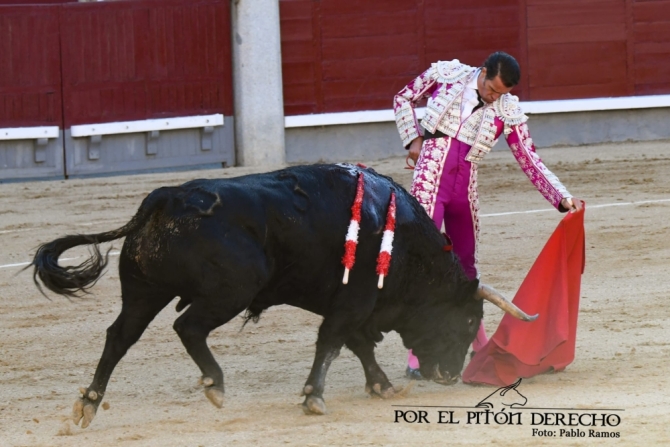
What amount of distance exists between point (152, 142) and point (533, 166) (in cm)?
629

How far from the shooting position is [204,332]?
10.8ft

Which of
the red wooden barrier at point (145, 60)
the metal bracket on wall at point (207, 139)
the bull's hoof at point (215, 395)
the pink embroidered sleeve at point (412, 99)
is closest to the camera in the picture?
the bull's hoof at point (215, 395)

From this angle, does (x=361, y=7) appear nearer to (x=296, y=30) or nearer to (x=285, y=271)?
(x=296, y=30)

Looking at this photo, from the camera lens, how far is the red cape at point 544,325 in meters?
3.94

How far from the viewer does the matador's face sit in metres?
3.82

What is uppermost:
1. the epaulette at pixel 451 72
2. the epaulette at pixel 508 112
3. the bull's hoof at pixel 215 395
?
the epaulette at pixel 451 72

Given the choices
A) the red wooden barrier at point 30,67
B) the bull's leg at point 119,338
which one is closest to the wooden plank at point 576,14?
the red wooden barrier at point 30,67

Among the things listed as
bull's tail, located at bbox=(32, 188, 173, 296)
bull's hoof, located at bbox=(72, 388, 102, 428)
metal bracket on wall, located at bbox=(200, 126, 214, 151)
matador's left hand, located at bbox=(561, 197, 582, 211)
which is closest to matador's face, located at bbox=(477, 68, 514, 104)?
matador's left hand, located at bbox=(561, 197, 582, 211)

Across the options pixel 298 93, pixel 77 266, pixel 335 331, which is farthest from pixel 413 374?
pixel 298 93

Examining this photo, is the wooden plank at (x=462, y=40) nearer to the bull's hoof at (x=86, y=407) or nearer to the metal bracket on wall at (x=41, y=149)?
the metal bracket on wall at (x=41, y=149)

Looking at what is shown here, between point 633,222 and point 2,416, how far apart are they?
4288 mm

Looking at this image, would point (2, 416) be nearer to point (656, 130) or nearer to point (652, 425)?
point (652, 425)

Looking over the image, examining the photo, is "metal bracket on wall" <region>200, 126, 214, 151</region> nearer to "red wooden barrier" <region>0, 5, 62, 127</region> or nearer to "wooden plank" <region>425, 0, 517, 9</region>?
"red wooden barrier" <region>0, 5, 62, 127</region>

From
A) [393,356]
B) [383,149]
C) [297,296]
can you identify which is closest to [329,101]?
[383,149]
